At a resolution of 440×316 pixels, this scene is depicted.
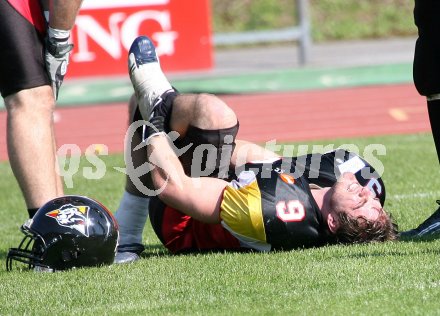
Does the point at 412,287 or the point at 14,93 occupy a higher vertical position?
the point at 14,93

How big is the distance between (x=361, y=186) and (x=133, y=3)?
7.10m

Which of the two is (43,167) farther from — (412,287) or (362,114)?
(362,114)

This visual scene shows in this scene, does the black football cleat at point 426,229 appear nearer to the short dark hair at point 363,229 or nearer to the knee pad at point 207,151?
the short dark hair at point 363,229

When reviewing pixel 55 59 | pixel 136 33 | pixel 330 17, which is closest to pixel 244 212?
pixel 55 59

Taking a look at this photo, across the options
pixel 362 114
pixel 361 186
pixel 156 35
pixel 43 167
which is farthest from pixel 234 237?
pixel 156 35

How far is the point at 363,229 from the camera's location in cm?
441

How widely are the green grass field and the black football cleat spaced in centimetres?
18

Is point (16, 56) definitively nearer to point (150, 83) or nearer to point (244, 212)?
point (150, 83)

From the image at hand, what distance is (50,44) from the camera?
189 inches

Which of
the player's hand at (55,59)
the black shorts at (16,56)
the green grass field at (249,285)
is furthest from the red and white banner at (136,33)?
the green grass field at (249,285)

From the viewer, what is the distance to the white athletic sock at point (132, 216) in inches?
189

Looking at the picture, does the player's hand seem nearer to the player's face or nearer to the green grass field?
the green grass field

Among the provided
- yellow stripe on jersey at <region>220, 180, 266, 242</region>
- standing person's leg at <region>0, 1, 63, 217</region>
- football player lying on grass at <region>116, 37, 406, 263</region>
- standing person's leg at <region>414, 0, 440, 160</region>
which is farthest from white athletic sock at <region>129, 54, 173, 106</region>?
standing person's leg at <region>414, 0, 440, 160</region>

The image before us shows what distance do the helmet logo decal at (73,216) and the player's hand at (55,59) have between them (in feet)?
2.62
